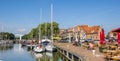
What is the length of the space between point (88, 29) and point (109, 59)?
340ft

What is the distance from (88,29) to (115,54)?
337ft

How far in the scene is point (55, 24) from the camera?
13838 centimetres

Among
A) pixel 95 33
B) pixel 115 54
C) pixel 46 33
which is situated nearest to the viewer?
pixel 115 54

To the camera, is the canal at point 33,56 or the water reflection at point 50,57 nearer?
the water reflection at point 50,57

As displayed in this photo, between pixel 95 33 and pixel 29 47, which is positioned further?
pixel 95 33

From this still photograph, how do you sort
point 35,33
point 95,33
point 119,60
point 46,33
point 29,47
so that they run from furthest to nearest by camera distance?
point 35,33 → point 46,33 → point 95,33 → point 29,47 → point 119,60

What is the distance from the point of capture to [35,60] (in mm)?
45156

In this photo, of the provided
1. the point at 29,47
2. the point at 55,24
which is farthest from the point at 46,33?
the point at 29,47

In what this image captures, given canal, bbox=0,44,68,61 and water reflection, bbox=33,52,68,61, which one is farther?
canal, bbox=0,44,68,61

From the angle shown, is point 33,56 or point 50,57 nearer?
point 50,57

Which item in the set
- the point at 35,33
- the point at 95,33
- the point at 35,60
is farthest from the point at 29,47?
the point at 35,33

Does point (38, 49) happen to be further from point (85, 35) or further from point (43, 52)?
point (85, 35)

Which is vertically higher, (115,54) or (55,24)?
(55,24)

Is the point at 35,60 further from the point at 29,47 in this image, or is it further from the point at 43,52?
the point at 29,47
